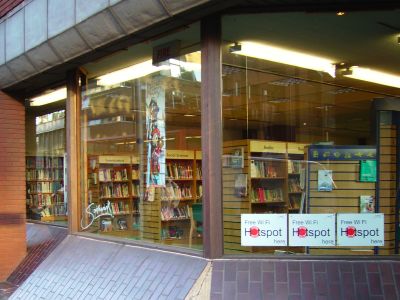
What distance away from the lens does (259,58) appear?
22.8ft

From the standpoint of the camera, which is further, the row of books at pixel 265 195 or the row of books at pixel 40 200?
the row of books at pixel 40 200

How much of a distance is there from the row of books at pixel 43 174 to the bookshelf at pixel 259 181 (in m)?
4.99

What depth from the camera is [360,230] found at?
18.5 ft

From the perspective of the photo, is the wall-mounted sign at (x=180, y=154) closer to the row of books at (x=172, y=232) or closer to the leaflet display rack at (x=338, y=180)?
the row of books at (x=172, y=232)

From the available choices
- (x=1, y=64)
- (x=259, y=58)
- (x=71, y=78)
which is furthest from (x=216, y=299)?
(x=1, y=64)

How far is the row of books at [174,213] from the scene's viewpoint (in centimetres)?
700

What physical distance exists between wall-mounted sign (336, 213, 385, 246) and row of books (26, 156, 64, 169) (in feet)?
21.1

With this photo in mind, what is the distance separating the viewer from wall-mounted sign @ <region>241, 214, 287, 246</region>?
568 centimetres

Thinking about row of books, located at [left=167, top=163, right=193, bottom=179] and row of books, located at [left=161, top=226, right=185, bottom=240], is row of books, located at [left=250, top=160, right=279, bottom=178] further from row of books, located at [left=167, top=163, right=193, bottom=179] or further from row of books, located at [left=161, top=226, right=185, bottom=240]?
row of books, located at [left=161, top=226, right=185, bottom=240]

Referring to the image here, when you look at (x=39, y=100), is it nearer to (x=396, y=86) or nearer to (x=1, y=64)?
(x=1, y=64)

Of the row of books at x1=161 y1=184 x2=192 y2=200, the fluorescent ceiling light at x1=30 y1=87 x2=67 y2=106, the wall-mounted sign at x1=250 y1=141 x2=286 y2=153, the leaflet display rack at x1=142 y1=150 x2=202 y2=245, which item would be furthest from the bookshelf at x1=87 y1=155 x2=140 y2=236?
the wall-mounted sign at x1=250 y1=141 x2=286 y2=153

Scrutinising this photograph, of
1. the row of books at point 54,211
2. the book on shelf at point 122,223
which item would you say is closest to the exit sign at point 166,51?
the book on shelf at point 122,223

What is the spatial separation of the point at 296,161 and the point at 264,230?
121cm

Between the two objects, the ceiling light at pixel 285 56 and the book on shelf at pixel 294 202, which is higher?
the ceiling light at pixel 285 56
